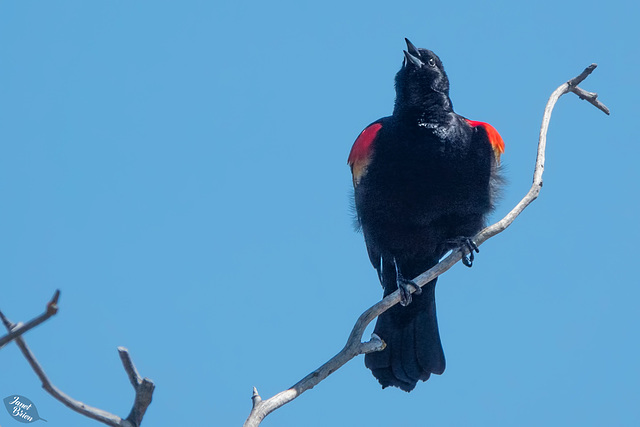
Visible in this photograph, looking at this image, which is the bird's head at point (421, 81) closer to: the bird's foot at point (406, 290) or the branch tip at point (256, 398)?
the bird's foot at point (406, 290)

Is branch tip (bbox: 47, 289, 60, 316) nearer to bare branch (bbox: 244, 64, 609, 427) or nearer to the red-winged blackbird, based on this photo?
bare branch (bbox: 244, 64, 609, 427)

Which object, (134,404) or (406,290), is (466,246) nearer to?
(406,290)

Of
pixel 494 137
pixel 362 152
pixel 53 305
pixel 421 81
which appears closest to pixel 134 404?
pixel 53 305

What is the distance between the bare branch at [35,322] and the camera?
1.64 meters

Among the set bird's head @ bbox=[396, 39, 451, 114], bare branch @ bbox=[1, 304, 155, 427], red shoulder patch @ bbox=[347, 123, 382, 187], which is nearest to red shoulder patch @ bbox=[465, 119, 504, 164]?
bird's head @ bbox=[396, 39, 451, 114]

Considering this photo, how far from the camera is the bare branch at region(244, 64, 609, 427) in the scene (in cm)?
314

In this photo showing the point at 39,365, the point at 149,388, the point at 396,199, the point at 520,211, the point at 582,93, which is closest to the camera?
the point at 39,365

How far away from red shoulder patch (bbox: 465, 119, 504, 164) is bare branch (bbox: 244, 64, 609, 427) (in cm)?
83

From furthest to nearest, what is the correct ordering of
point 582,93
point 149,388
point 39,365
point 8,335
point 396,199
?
point 396,199 < point 582,93 < point 149,388 < point 39,365 < point 8,335

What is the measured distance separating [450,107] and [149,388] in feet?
13.2

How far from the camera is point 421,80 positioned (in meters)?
5.73

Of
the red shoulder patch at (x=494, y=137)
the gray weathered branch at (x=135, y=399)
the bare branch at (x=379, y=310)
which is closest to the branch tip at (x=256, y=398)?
the bare branch at (x=379, y=310)

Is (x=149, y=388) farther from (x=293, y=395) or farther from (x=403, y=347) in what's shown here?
(x=403, y=347)

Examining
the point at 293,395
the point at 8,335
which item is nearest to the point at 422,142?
the point at 293,395
